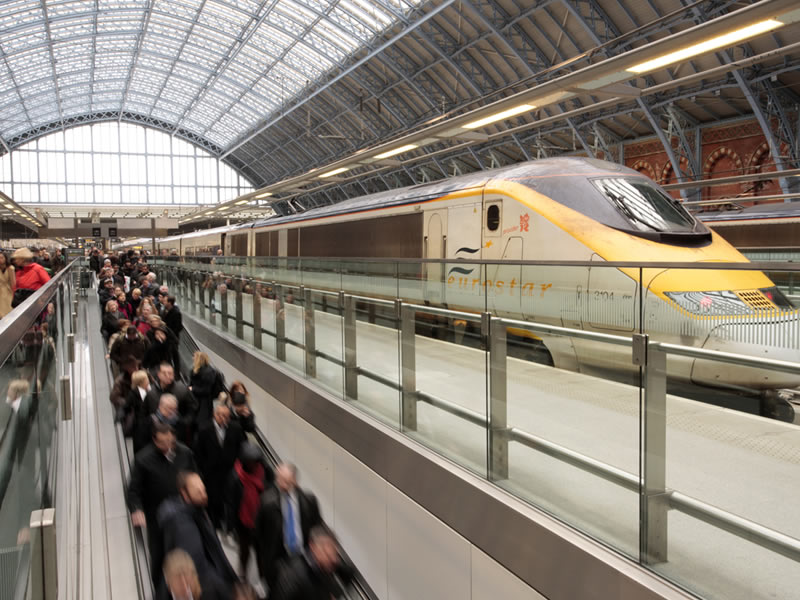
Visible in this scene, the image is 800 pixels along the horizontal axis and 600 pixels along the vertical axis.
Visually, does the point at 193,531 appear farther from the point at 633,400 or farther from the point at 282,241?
the point at 282,241

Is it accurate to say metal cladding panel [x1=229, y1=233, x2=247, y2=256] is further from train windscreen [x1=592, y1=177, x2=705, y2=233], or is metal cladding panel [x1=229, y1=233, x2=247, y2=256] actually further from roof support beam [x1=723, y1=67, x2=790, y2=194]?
train windscreen [x1=592, y1=177, x2=705, y2=233]

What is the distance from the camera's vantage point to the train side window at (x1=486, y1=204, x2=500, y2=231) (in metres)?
10.1

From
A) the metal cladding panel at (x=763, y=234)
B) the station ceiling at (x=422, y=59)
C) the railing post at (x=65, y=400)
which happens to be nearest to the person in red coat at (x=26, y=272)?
the railing post at (x=65, y=400)

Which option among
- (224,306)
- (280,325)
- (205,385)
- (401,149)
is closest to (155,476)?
(205,385)

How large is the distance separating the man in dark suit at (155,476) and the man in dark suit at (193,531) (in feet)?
0.83

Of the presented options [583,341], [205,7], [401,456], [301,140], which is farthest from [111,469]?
[301,140]

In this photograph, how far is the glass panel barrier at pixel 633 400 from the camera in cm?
314

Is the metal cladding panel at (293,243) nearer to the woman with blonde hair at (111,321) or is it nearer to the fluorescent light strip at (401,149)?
the fluorescent light strip at (401,149)

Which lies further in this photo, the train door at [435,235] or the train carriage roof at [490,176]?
the train door at [435,235]

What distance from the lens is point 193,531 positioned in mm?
4273

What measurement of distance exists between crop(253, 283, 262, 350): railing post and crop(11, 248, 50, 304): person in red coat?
3.90 metres

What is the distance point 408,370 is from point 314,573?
8.30 ft

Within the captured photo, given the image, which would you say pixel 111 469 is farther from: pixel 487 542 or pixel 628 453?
pixel 628 453

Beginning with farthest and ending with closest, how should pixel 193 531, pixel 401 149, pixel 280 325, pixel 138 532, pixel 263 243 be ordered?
pixel 263 243 → pixel 401 149 → pixel 280 325 → pixel 138 532 → pixel 193 531
